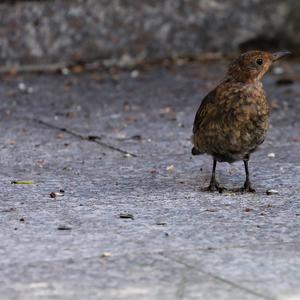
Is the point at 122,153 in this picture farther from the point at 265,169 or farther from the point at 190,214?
the point at 190,214

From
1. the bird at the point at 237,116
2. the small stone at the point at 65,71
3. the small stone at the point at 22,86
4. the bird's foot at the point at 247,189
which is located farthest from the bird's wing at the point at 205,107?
the small stone at the point at 65,71

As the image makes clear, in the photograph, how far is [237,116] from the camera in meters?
6.46

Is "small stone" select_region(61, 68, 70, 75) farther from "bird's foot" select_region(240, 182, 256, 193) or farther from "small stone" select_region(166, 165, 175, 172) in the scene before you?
"bird's foot" select_region(240, 182, 256, 193)

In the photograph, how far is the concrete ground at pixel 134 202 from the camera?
4.74 meters

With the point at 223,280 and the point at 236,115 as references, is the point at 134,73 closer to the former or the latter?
the point at 236,115

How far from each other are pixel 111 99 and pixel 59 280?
533 cm

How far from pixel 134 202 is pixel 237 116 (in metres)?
0.84

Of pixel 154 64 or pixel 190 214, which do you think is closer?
pixel 190 214

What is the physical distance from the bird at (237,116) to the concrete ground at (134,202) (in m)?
0.28

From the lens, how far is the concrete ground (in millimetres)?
4742

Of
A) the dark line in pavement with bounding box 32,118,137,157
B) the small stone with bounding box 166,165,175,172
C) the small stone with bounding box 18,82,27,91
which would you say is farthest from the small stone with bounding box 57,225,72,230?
the small stone with bounding box 18,82,27,91

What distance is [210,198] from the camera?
644cm

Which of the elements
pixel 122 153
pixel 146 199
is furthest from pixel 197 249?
pixel 122 153

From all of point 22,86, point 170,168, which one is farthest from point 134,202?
point 22,86
